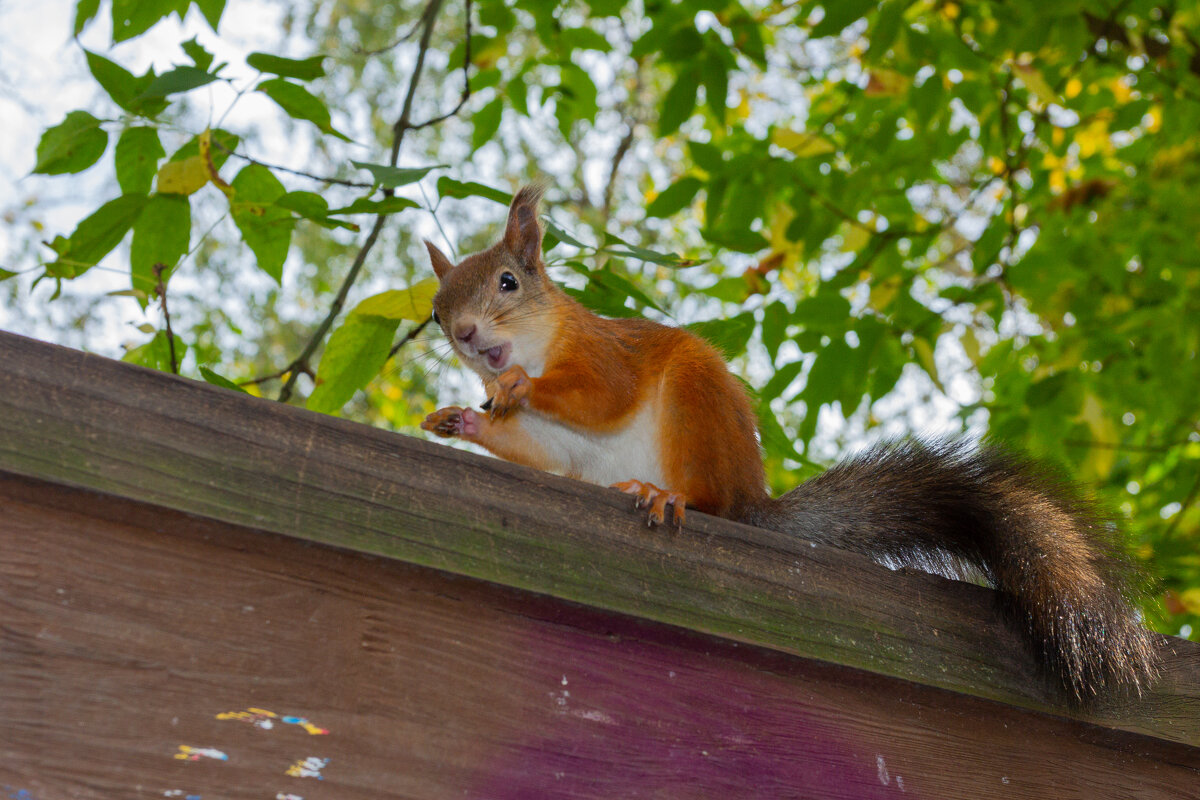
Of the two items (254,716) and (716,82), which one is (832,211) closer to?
(716,82)

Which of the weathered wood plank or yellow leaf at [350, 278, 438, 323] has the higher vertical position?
yellow leaf at [350, 278, 438, 323]

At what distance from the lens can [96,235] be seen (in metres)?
1.32

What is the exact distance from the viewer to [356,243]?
8.50 m

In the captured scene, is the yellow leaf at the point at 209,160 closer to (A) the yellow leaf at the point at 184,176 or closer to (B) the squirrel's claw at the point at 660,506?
(A) the yellow leaf at the point at 184,176

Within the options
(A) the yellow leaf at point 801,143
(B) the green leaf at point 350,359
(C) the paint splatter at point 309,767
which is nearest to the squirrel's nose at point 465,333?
(B) the green leaf at point 350,359

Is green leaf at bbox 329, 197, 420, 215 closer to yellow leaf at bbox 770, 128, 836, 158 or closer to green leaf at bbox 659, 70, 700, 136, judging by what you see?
green leaf at bbox 659, 70, 700, 136

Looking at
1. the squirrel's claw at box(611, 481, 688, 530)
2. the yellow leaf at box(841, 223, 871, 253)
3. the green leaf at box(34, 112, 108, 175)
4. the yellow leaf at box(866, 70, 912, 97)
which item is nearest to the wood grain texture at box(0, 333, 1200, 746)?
the squirrel's claw at box(611, 481, 688, 530)

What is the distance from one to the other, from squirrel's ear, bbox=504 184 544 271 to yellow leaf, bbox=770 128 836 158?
839 mm

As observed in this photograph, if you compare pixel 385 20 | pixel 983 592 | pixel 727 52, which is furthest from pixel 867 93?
pixel 385 20

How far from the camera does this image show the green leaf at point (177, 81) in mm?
1122

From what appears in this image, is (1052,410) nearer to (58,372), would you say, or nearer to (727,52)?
(727,52)

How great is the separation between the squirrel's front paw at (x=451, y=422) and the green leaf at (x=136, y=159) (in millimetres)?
514

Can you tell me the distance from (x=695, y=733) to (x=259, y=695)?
1.35 feet

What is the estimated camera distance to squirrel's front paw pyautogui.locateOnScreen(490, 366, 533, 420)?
1468 millimetres
